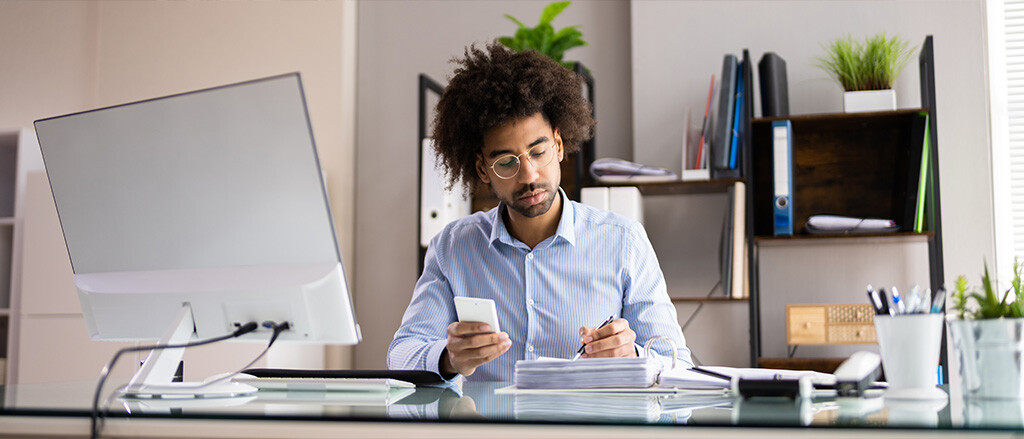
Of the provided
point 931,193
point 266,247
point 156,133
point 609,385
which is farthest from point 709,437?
point 931,193

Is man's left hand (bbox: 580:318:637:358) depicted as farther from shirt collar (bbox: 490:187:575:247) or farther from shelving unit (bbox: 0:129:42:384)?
shelving unit (bbox: 0:129:42:384)

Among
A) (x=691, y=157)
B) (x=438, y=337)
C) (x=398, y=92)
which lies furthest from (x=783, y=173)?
(x=398, y=92)

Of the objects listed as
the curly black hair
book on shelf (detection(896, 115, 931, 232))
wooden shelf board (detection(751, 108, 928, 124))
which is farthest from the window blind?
the curly black hair

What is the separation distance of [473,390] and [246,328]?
342mm

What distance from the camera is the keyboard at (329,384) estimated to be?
126 centimetres

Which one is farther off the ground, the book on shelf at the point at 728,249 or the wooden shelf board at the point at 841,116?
the wooden shelf board at the point at 841,116

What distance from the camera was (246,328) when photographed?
46.5 inches

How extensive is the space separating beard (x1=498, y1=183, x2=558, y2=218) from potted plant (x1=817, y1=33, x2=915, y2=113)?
4.58 feet

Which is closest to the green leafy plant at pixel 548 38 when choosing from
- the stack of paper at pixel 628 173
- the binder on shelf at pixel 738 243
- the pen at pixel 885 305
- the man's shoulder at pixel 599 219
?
the stack of paper at pixel 628 173

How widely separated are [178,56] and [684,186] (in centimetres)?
243

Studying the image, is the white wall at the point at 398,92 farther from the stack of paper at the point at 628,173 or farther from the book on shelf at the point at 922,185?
the book on shelf at the point at 922,185

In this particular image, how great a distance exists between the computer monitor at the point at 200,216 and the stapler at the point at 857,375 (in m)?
0.65

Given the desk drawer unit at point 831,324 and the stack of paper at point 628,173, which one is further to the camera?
the stack of paper at point 628,173

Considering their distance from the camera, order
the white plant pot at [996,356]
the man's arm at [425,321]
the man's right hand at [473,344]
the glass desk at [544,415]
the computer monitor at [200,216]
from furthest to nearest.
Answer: the man's arm at [425,321] < the man's right hand at [473,344] < the computer monitor at [200,216] < the white plant pot at [996,356] < the glass desk at [544,415]
